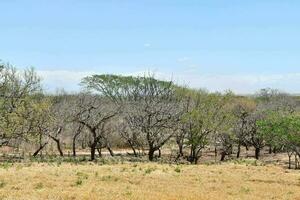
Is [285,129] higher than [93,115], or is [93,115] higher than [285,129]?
[93,115]

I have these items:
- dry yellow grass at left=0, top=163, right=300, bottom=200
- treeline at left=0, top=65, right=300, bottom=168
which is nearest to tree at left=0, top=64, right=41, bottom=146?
treeline at left=0, top=65, right=300, bottom=168

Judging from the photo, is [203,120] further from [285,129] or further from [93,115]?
[285,129]

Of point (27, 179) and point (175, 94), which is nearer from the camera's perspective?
point (27, 179)

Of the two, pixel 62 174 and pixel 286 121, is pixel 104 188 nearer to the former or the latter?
pixel 62 174

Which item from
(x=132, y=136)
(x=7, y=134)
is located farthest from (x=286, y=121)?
(x=132, y=136)

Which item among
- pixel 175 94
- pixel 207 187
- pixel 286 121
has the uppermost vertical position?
pixel 175 94

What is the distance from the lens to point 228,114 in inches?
1980

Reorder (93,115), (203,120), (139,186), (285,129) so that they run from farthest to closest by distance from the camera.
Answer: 1. (203,120)
2. (93,115)
3. (285,129)
4. (139,186)

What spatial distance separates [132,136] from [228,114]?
11861 mm

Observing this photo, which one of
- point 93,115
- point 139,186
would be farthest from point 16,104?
point 139,186

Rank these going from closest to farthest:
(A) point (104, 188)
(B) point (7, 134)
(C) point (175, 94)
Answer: (A) point (104, 188), (B) point (7, 134), (C) point (175, 94)

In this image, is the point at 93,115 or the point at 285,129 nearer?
the point at 285,129

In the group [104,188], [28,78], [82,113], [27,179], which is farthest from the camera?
[82,113]

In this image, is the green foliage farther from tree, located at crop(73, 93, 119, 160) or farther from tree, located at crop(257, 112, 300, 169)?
tree, located at crop(73, 93, 119, 160)
